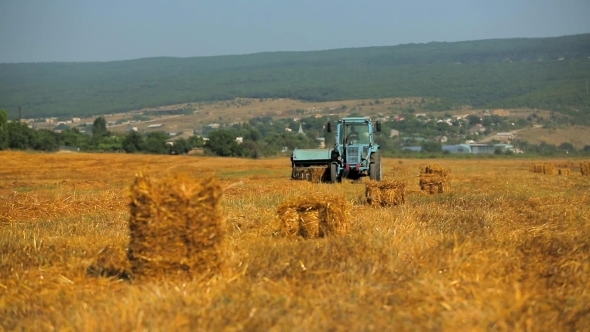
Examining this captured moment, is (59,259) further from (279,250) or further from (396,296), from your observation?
A: (396,296)

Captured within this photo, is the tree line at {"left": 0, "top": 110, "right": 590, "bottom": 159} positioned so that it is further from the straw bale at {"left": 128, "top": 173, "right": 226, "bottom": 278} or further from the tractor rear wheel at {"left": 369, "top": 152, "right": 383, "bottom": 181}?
the straw bale at {"left": 128, "top": 173, "right": 226, "bottom": 278}

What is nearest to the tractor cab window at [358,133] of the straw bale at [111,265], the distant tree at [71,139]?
the straw bale at [111,265]

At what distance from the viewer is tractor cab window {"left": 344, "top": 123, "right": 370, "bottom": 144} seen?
1196 inches

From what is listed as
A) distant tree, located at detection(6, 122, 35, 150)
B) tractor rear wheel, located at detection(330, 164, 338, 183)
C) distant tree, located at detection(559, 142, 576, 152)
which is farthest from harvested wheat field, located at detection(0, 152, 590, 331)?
distant tree, located at detection(559, 142, 576, 152)

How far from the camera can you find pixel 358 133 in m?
30.5

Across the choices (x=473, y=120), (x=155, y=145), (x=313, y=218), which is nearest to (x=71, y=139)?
(x=155, y=145)

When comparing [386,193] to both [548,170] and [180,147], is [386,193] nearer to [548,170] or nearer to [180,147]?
[548,170]

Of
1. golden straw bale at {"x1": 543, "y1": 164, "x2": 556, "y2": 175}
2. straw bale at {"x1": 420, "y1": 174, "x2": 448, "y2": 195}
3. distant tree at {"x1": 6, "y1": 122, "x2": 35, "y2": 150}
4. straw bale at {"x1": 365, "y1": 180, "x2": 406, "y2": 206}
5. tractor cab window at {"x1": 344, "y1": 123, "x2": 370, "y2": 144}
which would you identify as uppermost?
tractor cab window at {"x1": 344, "y1": 123, "x2": 370, "y2": 144}

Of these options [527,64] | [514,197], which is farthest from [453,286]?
[527,64]

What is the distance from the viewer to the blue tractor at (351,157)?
29.2 m

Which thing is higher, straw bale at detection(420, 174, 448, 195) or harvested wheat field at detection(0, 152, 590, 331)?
harvested wheat field at detection(0, 152, 590, 331)

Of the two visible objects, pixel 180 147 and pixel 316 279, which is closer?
pixel 316 279

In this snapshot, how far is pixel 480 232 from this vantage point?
11.2 meters

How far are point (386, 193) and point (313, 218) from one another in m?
5.85
